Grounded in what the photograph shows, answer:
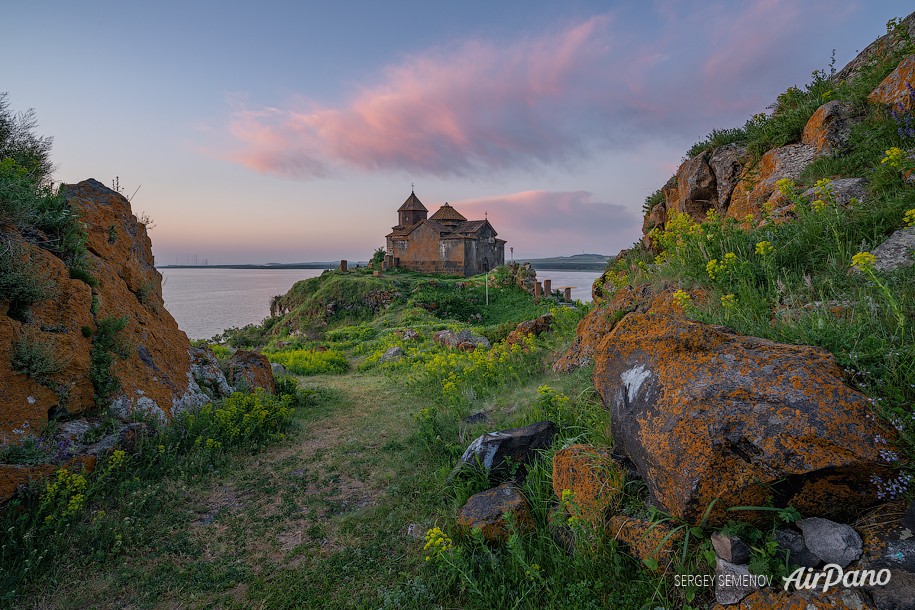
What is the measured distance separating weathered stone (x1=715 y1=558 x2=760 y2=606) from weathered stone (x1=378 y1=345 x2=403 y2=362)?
12.0 meters

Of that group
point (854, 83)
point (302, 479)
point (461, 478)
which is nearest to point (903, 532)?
point (461, 478)

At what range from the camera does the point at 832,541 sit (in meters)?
2.13

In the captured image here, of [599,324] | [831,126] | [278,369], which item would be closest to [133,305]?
[278,369]

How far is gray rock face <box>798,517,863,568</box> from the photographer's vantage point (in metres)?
2.05

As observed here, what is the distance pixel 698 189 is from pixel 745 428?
7.10 m

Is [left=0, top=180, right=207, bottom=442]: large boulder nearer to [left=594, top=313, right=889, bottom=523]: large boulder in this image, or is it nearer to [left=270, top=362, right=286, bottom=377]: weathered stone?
[left=270, top=362, right=286, bottom=377]: weathered stone

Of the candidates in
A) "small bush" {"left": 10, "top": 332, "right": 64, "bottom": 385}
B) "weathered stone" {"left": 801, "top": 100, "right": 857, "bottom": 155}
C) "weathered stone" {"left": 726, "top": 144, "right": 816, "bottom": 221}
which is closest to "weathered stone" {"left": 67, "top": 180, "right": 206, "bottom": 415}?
"small bush" {"left": 10, "top": 332, "right": 64, "bottom": 385}

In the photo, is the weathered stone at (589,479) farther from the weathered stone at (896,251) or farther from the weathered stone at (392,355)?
the weathered stone at (392,355)

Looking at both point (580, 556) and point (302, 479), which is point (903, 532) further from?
point (302, 479)

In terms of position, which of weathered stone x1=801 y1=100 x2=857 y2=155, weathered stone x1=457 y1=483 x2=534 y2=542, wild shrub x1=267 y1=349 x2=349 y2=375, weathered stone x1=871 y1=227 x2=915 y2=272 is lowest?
wild shrub x1=267 y1=349 x2=349 y2=375

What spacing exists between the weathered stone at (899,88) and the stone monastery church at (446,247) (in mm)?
40945

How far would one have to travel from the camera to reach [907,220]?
12.0 feet

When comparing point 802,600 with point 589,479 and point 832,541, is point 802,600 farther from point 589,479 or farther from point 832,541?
point 589,479

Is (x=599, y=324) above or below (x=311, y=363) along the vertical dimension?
above
